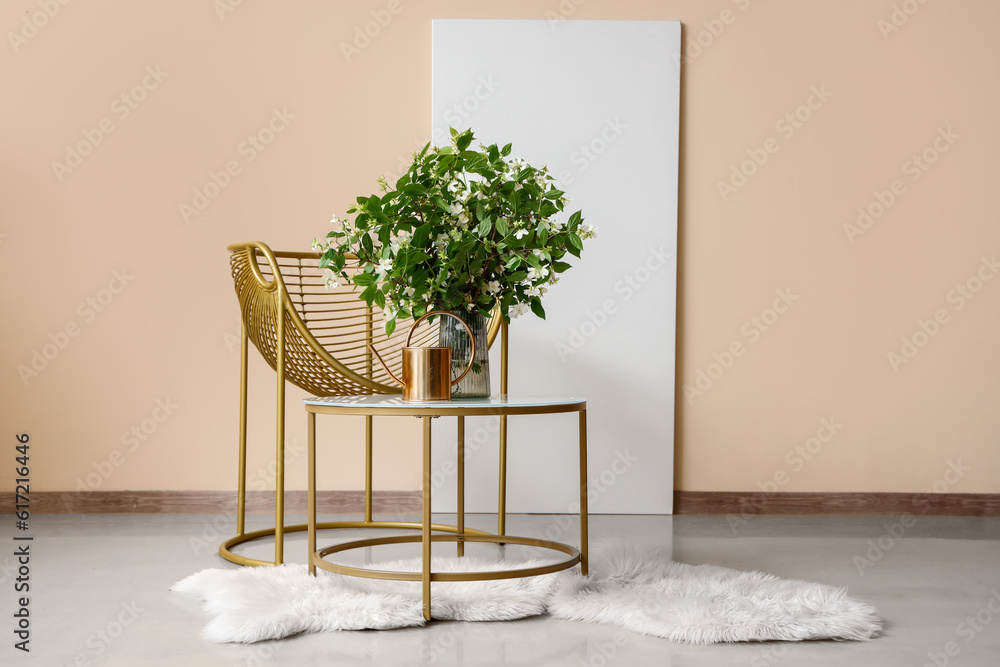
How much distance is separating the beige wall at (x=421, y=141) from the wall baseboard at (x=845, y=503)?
0.16ft

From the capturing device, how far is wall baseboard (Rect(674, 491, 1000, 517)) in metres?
3.07

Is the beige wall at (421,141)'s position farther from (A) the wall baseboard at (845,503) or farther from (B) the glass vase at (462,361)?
(B) the glass vase at (462,361)

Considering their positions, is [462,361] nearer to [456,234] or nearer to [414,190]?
[456,234]

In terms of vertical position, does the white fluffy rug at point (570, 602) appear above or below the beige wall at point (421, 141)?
below

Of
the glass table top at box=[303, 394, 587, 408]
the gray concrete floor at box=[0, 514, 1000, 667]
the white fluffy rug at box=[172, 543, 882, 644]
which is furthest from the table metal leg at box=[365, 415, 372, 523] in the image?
the glass table top at box=[303, 394, 587, 408]

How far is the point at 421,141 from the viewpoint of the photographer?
3105 millimetres

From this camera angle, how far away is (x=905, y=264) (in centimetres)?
312

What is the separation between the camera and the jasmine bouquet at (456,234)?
74.8 inches

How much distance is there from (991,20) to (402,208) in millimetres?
2464

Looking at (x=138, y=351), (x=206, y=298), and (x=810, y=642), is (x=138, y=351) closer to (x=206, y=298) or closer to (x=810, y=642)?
(x=206, y=298)

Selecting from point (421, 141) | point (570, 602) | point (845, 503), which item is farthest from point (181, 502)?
point (845, 503)

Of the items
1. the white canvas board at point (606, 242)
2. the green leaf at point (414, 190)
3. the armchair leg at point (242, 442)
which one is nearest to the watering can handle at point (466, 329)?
the green leaf at point (414, 190)

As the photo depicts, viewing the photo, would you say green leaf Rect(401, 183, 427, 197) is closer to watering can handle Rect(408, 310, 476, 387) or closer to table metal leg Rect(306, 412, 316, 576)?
watering can handle Rect(408, 310, 476, 387)

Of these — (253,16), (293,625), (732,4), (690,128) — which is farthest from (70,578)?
(732,4)
